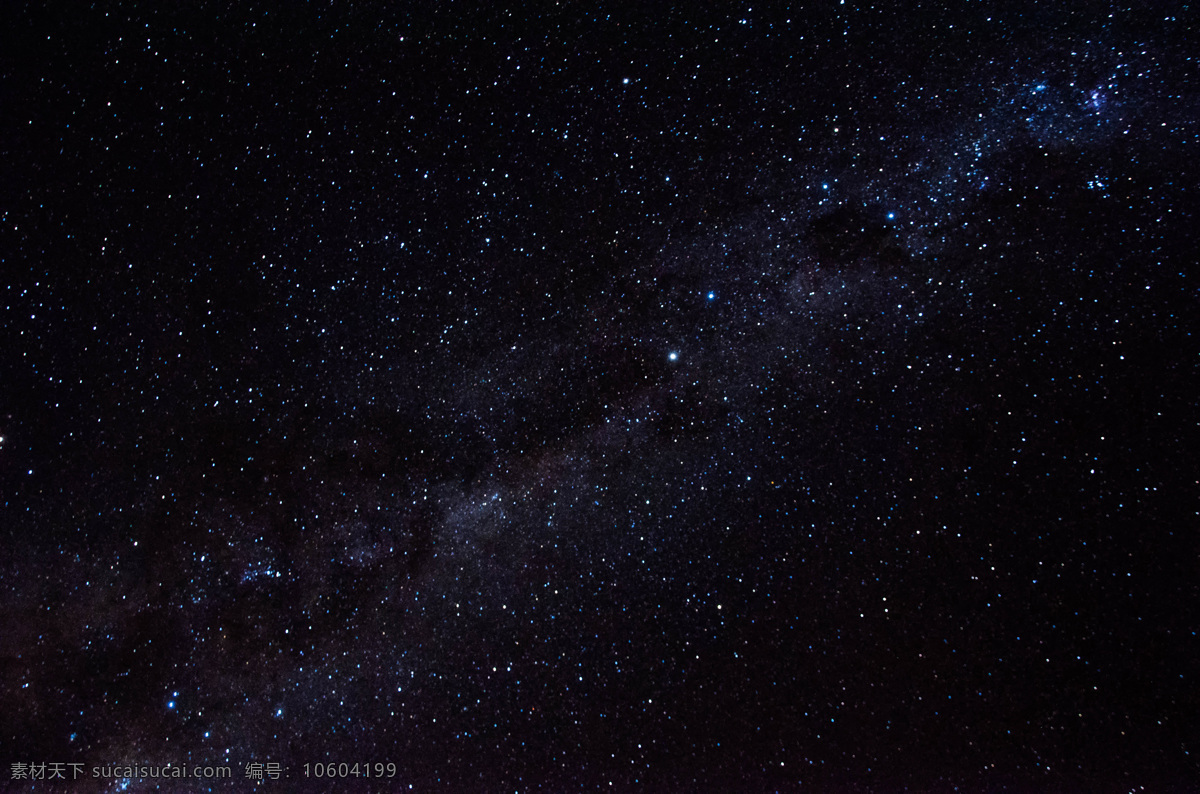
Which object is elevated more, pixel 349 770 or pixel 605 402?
pixel 605 402

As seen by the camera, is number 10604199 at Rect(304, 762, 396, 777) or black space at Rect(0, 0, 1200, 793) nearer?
black space at Rect(0, 0, 1200, 793)

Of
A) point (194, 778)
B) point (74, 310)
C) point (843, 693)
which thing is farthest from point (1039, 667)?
point (74, 310)

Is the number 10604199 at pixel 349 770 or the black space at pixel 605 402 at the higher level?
the black space at pixel 605 402

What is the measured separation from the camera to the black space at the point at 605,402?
1.39 metres

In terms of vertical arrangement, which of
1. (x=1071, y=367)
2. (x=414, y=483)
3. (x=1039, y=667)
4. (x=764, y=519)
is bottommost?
(x=1039, y=667)

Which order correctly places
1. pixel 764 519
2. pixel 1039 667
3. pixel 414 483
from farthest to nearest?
pixel 414 483 < pixel 764 519 < pixel 1039 667

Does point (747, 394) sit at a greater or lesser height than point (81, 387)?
lesser

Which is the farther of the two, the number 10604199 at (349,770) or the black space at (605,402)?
the number 10604199 at (349,770)

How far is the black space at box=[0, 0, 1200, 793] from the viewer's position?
4.57 feet

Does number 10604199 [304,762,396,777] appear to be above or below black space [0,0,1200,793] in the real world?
below

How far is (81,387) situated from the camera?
5.57 feet

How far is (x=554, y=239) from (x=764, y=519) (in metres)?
1.04

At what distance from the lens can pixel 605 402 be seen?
1602 mm

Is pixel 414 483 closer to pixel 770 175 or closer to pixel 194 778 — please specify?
pixel 194 778
